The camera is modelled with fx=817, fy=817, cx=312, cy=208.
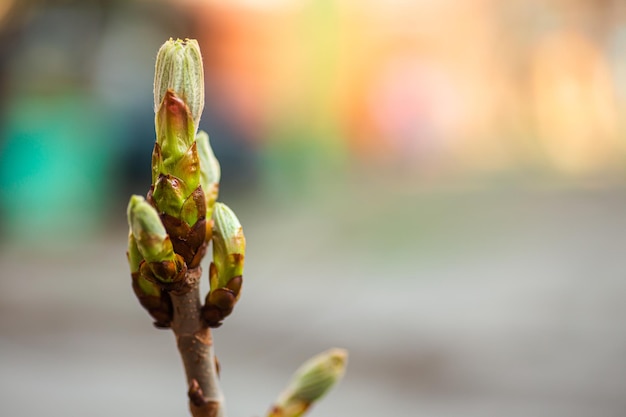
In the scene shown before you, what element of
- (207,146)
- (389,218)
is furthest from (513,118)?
(207,146)

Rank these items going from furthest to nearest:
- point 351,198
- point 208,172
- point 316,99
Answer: point 351,198
point 316,99
point 208,172

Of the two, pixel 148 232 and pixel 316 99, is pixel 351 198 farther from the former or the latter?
pixel 148 232

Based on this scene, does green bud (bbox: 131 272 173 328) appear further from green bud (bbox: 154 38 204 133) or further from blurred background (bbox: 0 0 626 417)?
blurred background (bbox: 0 0 626 417)

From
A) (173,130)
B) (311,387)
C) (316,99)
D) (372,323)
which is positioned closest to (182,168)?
(173,130)

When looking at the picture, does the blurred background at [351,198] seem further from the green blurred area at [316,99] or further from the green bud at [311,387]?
the green bud at [311,387]

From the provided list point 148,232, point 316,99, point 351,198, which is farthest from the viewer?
point 351,198
